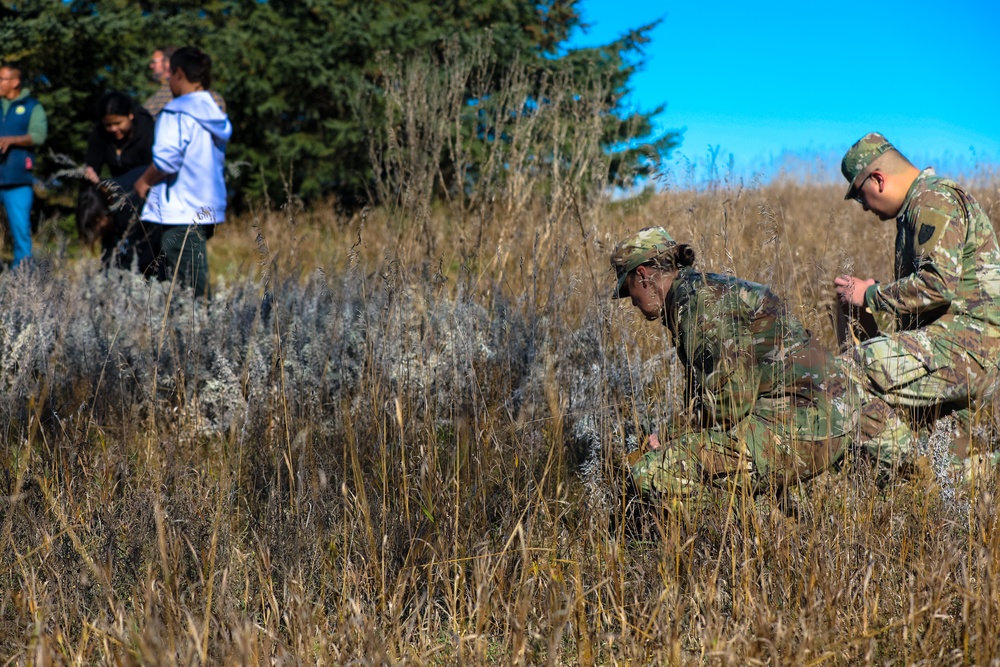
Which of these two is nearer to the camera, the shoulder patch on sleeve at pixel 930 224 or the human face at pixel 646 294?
the human face at pixel 646 294

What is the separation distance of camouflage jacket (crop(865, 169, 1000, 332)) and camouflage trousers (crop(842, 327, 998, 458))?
63 mm

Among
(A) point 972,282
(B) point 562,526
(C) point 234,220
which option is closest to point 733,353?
(B) point 562,526

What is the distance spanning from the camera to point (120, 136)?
5.09 meters

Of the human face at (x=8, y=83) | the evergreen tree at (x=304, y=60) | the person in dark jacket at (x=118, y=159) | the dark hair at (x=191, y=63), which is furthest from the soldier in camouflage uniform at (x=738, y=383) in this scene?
the human face at (x=8, y=83)

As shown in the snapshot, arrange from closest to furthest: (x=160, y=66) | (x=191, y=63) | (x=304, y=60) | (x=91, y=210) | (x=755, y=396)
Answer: (x=755, y=396)
(x=191, y=63)
(x=91, y=210)
(x=160, y=66)
(x=304, y=60)

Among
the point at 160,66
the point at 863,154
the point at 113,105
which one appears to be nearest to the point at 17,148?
the point at 160,66

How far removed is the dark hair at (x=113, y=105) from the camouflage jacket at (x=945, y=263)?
4.29 meters

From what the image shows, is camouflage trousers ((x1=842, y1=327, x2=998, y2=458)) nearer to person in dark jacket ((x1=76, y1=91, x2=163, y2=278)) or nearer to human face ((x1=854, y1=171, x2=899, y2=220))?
human face ((x1=854, y1=171, x2=899, y2=220))

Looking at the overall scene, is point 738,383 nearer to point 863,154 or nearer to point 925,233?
point 925,233

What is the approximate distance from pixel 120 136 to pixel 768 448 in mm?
4372

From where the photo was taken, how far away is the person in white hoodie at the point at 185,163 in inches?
165

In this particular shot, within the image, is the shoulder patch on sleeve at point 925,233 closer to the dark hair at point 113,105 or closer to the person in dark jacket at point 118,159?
the person in dark jacket at point 118,159

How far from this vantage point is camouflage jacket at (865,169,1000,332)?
2.70m

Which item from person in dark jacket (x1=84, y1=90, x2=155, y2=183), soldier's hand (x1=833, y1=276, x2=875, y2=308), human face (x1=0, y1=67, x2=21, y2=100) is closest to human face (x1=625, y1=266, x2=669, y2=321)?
soldier's hand (x1=833, y1=276, x2=875, y2=308)
